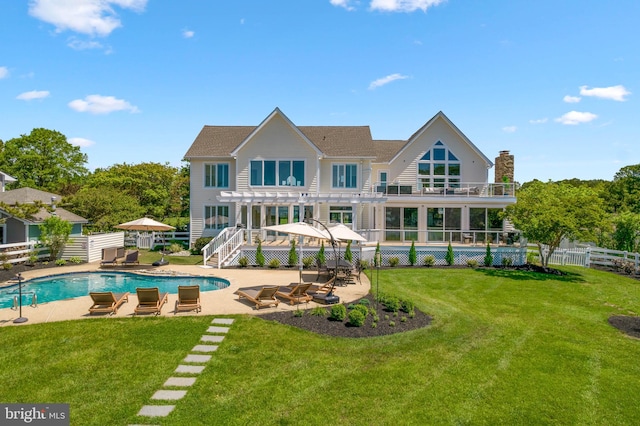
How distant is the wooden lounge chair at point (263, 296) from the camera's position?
500 inches

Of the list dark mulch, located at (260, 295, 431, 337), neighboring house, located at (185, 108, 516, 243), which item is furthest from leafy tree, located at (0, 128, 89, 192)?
dark mulch, located at (260, 295, 431, 337)

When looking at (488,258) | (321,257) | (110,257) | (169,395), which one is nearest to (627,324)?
(488,258)

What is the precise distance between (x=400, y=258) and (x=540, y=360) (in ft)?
48.0

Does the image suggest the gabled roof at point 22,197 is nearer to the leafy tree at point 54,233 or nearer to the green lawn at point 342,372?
the leafy tree at point 54,233

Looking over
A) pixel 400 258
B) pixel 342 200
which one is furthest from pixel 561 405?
pixel 342 200

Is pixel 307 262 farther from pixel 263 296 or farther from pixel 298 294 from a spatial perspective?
pixel 263 296

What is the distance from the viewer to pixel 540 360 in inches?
356

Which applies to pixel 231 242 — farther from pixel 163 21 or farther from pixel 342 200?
pixel 163 21

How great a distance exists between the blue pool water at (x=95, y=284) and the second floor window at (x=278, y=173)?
35.2ft

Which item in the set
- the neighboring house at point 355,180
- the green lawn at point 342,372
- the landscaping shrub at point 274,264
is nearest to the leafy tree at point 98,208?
the neighboring house at point 355,180

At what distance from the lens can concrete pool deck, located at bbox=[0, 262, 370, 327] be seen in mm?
11748

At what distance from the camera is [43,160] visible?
161 feet

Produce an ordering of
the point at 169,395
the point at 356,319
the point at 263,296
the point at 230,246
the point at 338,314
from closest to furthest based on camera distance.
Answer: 1. the point at 169,395
2. the point at 356,319
3. the point at 338,314
4. the point at 263,296
5. the point at 230,246

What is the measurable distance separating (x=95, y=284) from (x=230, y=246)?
280 inches
